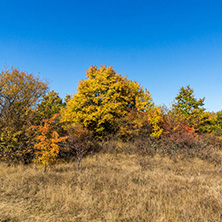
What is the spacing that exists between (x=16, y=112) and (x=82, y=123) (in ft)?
21.1

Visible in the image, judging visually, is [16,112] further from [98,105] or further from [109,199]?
[109,199]

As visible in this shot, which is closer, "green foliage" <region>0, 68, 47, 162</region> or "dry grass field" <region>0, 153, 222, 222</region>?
"dry grass field" <region>0, 153, 222, 222</region>

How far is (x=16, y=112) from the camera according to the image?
11234 millimetres

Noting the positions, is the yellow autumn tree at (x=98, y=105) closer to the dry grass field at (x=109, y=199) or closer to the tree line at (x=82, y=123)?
the tree line at (x=82, y=123)

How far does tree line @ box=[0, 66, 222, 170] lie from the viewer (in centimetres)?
1033

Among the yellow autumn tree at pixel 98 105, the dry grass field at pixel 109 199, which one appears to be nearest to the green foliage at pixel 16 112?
the dry grass field at pixel 109 199

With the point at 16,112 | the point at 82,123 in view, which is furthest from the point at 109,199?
the point at 82,123

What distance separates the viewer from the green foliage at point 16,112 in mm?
10344

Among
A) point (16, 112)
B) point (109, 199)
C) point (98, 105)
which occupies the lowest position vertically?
point (109, 199)

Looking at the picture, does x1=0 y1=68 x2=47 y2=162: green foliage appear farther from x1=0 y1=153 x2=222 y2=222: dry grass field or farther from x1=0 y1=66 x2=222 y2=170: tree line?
x1=0 y1=153 x2=222 y2=222: dry grass field

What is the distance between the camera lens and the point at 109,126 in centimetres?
1722

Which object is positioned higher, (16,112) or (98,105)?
(98,105)

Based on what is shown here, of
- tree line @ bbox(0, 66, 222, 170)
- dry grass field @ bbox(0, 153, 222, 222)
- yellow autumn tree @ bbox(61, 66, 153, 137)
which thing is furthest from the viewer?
yellow autumn tree @ bbox(61, 66, 153, 137)

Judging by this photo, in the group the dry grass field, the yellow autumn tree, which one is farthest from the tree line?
the dry grass field
